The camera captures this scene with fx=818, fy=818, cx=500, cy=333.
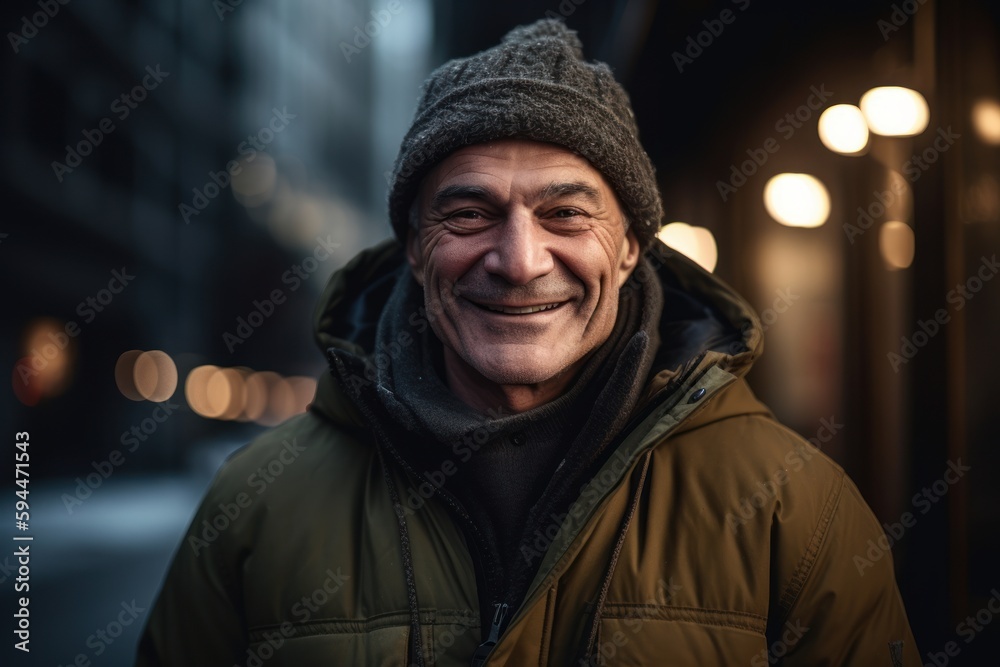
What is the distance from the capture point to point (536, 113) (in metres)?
2.15

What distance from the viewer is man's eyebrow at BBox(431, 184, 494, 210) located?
2.15 m

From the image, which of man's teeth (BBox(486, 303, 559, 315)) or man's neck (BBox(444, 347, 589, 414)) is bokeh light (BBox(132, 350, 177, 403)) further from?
man's teeth (BBox(486, 303, 559, 315))

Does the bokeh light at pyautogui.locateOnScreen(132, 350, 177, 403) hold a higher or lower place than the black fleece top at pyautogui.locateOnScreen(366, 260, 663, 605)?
higher

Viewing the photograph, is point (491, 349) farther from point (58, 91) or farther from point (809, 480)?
point (58, 91)

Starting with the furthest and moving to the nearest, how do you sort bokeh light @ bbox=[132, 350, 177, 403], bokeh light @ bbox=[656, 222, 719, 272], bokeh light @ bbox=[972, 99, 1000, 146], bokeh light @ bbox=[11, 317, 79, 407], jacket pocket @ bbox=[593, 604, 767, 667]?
bokeh light @ bbox=[132, 350, 177, 403] < bokeh light @ bbox=[11, 317, 79, 407] < bokeh light @ bbox=[656, 222, 719, 272] < bokeh light @ bbox=[972, 99, 1000, 146] < jacket pocket @ bbox=[593, 604, 767, 667]

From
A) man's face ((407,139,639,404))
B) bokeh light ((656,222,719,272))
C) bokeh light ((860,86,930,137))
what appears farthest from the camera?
bokeh light ((656,222,719,272))

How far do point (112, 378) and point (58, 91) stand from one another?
713 centimetres

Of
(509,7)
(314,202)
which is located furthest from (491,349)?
(314,202)

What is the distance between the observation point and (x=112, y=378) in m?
20.4

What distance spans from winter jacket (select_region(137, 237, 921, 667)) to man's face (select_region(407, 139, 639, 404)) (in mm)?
284

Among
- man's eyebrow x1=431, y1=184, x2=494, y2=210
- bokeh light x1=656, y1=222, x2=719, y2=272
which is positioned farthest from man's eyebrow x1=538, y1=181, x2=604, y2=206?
bokeh light x1=656, y1=222, x2=719, y2=272

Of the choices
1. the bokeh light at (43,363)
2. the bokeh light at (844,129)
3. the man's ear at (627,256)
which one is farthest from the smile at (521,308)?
the bokeh light at (43,363)

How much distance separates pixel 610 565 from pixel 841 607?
560 mm

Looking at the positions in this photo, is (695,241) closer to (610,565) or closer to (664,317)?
(664,317)
